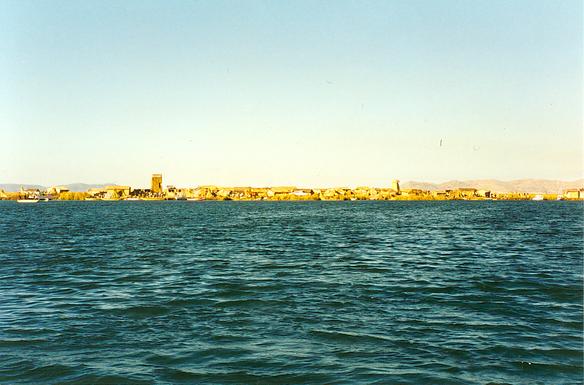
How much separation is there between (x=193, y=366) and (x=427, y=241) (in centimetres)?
3655

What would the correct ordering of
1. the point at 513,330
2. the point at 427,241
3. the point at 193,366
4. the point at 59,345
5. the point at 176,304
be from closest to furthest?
1. the point at 193,366
2. the point at 59,345
3. the point at 513,330
4. the point at 176,304
5. the point at 427,241

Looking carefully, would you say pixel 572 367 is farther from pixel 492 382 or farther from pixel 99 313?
pixel 99 313

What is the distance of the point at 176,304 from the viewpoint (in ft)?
60.6

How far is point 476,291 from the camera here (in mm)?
21047

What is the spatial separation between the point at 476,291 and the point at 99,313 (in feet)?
48.2

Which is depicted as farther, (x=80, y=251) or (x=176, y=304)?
(x=80, y=251)

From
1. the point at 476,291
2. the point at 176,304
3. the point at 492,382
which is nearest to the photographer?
the point at 492,382

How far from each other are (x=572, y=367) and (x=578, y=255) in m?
25.8

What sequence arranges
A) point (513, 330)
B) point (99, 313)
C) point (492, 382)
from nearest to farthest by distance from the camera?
point (492, 382) < point (513, 330) < point (99, 313)

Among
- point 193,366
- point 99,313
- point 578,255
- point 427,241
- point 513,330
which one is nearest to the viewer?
point 193,366

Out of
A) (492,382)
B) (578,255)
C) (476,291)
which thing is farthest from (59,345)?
(578,255)

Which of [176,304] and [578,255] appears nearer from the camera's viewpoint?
[176,304]

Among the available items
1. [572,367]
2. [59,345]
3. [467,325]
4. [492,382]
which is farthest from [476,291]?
[59,345]

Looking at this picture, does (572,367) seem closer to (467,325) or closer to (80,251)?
(467,325)
